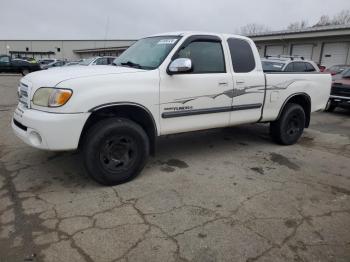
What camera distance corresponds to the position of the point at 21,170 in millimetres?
4480

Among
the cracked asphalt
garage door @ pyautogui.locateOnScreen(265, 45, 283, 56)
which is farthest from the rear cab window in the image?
garage door @ pyautogui.locateOnScreen(265, 45, 283, 56)

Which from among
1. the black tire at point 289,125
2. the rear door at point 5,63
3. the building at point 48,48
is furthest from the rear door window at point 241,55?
the building at point 48,48

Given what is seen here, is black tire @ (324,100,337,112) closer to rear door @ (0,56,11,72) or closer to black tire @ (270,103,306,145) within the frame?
black tire @ (270,103,306,145)

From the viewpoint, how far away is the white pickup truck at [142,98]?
3.58m

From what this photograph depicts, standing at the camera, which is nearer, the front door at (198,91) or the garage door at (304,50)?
the front door at (198,91)

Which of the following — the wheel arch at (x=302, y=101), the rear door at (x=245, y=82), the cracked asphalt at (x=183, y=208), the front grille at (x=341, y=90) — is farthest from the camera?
the front grille at (x=341, y=90)

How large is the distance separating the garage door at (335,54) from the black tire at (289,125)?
17.6m

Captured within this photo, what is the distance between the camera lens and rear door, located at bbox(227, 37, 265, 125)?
16.4 feet

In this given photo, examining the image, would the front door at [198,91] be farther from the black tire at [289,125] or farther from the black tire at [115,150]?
the black tire at [289,125]

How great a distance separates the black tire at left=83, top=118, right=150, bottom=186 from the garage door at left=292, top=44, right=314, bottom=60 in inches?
888

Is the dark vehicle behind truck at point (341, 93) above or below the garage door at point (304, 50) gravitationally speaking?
below

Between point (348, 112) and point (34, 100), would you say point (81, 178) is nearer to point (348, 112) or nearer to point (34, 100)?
point (34, 100)

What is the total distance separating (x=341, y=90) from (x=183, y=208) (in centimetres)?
923

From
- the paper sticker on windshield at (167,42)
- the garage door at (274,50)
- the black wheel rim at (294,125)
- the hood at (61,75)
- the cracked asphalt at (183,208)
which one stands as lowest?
the cracked asphalt at (183,208)
